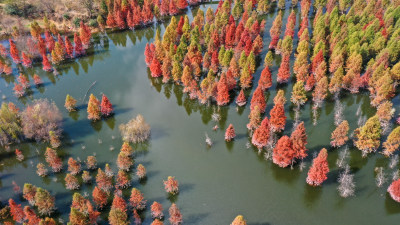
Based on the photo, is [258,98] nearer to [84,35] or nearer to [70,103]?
[70,103]

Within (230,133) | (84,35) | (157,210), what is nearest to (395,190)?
(230,133)

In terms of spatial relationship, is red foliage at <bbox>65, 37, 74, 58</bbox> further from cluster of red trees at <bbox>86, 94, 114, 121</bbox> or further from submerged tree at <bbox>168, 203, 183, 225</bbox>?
submerged tree at <bbox>168, 203, 183, 225</bbox>

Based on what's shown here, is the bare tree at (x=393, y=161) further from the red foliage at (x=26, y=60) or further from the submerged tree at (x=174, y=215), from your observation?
the red foliage at (x=26, y=60)

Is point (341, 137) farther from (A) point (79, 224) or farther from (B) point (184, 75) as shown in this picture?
(A) point (79, 224)

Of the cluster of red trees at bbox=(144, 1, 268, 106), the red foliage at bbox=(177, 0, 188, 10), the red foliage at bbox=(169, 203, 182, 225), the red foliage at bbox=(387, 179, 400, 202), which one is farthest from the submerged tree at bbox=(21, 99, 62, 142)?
the red foliage at bbox=(177, 0, 188, 10)

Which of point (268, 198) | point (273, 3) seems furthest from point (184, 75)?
point (273, 3)
